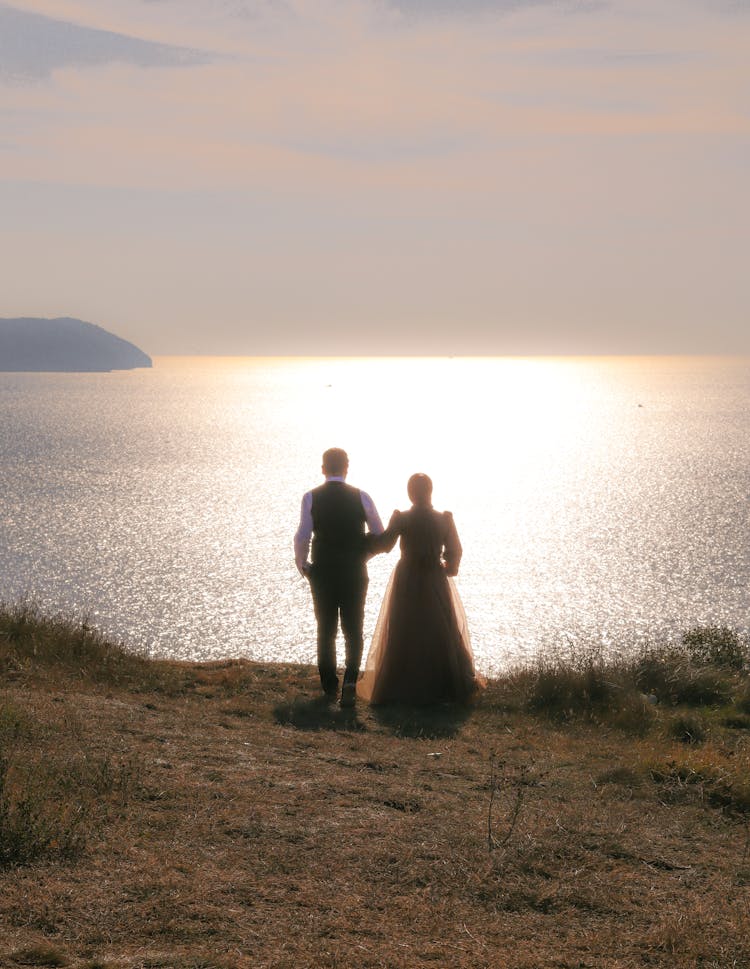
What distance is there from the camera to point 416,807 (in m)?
6.29

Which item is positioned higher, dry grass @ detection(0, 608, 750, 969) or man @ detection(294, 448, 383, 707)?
man @ detection(294, 448, 383, 707)

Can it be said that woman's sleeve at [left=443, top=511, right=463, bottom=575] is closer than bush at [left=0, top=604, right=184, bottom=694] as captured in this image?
Yes

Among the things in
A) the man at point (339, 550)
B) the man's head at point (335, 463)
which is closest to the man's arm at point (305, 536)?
the man at point (339, 550)

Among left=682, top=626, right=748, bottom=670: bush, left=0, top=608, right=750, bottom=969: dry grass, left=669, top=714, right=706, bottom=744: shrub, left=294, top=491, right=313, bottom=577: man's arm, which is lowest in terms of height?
left=0, top=608, right=750, bottom=969: dry grass

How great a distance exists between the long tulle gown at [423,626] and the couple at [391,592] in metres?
0.01

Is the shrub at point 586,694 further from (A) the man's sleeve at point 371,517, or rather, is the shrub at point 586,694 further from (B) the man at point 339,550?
(A) the man's sleeve at point 371,517

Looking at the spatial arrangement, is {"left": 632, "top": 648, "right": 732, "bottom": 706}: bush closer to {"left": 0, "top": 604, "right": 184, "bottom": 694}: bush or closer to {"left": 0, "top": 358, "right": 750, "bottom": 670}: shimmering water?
{"left": 0, "top": 604, "right": 184, "bottom": 694}: bush

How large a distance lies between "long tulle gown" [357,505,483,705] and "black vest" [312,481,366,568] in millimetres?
522

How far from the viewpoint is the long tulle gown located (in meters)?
10.2

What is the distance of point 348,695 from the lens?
9.77 m

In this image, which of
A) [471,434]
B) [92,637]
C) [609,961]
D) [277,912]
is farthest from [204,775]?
[471,434]

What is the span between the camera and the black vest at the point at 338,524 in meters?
9.80

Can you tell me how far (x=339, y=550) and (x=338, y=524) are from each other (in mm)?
292

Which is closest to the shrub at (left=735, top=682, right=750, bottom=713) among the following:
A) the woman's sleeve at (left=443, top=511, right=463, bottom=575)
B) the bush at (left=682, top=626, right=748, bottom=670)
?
the bush at (left=682, top=626, right=748, bottom=670)
